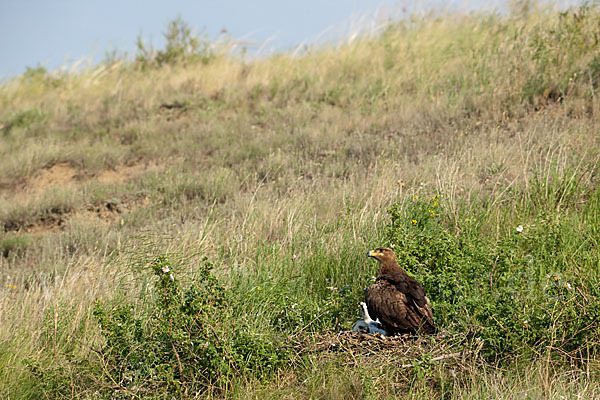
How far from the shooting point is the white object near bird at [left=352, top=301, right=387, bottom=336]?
430cm

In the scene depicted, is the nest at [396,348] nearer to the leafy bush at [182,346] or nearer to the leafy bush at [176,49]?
the leafy bush at [182,346]

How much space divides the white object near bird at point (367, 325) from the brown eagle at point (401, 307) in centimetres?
12

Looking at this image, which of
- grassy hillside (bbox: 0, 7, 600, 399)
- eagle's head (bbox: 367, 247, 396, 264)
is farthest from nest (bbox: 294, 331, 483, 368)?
eagle's head (bbox: 367, 247, 396, 264)

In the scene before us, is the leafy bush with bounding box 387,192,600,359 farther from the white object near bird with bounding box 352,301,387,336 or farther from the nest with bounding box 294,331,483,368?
the white object near bird with bounding box 352,301,387,336

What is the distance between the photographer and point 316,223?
19.2 feet

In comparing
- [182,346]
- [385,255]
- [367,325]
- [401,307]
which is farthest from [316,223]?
[182,346]

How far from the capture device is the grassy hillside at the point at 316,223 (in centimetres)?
392

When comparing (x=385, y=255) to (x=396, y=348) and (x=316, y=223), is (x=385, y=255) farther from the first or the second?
(x=316, y=223)

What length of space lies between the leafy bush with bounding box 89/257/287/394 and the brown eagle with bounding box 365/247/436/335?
2.47 feet

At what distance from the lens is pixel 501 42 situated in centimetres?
1059

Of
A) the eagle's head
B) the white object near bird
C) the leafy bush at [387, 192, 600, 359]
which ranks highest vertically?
the eagle's head

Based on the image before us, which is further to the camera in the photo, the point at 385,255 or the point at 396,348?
the point at 385,255

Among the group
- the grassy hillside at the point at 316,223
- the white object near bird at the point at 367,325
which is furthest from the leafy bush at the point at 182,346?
the white object near bird at the point at 367,325

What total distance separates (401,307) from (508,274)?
0.90m
